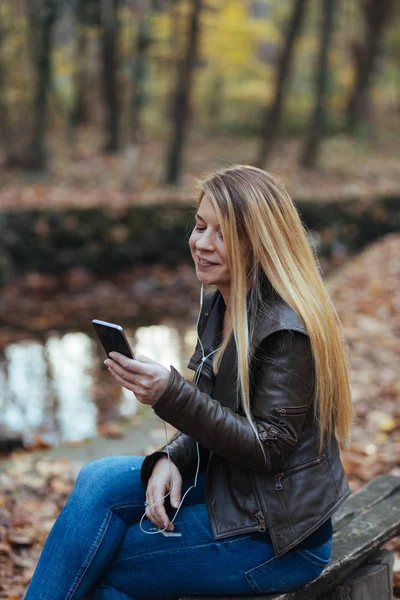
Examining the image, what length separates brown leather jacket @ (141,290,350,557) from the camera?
198cm

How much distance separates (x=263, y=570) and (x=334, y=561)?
305mm

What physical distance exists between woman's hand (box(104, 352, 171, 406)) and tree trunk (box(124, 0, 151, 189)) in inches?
505

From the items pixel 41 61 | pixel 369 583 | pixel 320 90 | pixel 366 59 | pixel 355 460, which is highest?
pixel 366 59

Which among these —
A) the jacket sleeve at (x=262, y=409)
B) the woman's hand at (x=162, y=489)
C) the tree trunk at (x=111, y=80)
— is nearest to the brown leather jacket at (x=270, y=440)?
the jacket sleeve at (x=262, y=409)

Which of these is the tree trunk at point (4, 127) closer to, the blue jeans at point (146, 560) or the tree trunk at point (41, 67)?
the tree trunk at point (41, 67)

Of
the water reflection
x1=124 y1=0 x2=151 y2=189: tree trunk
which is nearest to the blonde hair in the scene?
the water reflection

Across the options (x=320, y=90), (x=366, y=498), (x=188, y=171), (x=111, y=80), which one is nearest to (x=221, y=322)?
(x=366, y=498)

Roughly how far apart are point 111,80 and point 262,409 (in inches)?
724

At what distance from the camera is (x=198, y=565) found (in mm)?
2121

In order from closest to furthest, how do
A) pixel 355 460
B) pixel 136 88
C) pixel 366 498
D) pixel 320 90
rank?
1. pixel 366 498
2. pixel 355 460
3. pixel 136 88
4. pixel 320 90

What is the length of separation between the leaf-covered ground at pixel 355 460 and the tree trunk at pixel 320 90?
37.9 ft

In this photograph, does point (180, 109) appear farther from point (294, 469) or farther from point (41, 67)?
point (294, 469)

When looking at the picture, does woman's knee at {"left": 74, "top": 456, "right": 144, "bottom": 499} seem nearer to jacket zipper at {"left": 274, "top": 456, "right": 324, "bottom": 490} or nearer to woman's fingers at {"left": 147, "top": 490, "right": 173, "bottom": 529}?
woman's fingers at {"left": 147, "top": 490, "right": 173, "bottom": 529}

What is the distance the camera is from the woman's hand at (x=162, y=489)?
2.16 metres
